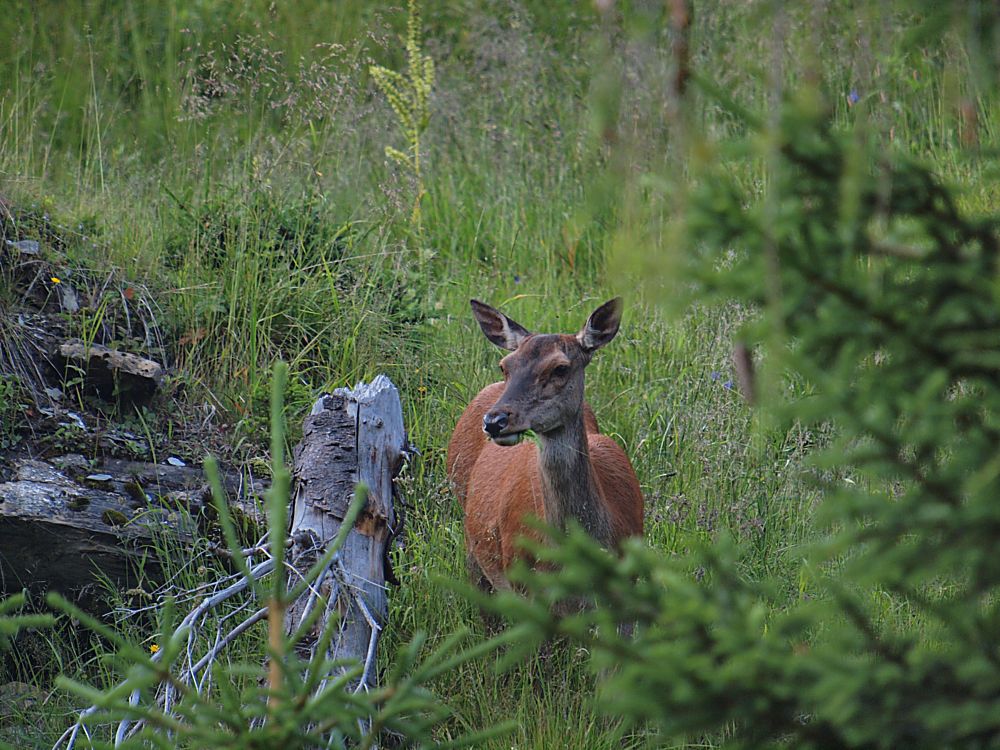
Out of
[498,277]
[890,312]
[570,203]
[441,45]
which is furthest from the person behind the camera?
[441,45]

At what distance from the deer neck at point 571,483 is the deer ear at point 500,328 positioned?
0.55 metres

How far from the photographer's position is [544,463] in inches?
191

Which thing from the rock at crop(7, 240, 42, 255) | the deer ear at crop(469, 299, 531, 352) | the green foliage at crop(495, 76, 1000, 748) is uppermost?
the green foliage at crop(495, 76, 1000, 748)

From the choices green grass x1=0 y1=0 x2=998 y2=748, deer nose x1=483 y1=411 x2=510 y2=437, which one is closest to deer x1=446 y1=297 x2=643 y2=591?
deer nose x1=483 y1=411 x2=510 y2=437

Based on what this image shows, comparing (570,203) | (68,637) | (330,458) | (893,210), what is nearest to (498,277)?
(570,203)

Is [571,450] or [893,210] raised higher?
[893,210]

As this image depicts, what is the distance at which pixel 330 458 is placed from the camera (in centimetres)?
438

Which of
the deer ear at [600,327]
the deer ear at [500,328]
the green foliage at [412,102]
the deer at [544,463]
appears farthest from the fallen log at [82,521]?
the green foliage at [412,102]

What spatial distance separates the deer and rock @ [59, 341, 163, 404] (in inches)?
59.1

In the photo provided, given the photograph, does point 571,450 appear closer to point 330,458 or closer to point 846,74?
point 330,458

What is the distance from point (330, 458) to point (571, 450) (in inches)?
40.7

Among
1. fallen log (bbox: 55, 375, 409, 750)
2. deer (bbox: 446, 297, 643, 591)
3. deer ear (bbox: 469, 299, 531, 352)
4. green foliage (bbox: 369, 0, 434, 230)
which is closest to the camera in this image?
fallen log (bbox: 55, 375, 409, 750)

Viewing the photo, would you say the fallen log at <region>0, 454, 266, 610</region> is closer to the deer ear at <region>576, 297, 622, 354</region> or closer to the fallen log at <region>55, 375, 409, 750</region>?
the fallen log at <region>55, 375, 409, 750</region>

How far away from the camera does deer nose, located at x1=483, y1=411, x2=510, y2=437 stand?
176 inches
